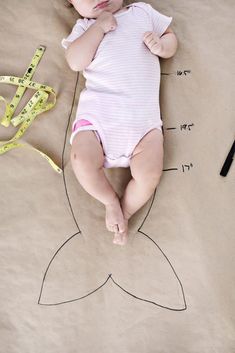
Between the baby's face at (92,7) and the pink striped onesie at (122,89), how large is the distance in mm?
26

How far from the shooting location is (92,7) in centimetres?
107

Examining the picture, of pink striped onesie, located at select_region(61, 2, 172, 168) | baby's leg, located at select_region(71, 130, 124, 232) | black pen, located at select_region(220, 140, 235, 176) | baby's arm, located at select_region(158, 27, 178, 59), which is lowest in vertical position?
baby's leg, located at select_region(71, 130, 124, 232)

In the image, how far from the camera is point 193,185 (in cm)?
100

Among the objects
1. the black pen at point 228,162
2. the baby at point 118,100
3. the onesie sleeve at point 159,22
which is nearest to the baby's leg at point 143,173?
the baby at point 118,100

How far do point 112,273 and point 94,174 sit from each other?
23 centimetres

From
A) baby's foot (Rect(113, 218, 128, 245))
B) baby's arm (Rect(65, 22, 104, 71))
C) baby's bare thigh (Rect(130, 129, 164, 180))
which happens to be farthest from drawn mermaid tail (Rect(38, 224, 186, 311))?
baby's arm (Rect(65, 22, 104, 71))

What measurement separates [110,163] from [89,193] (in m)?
0.09

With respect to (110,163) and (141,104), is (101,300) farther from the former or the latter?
(141,104)

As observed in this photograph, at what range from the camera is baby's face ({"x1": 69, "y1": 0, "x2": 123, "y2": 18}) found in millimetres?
1067

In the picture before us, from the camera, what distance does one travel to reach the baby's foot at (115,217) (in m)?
0.95

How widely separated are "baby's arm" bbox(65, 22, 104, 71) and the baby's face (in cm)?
6

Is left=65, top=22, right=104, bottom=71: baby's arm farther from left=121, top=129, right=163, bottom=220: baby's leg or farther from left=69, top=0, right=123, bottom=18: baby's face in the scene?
left=121, top=129, right=163, bottom=220: baby's leg

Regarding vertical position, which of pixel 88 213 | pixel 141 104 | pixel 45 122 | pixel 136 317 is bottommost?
pixel 136 317

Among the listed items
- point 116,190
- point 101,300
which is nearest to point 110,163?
point 116,190
